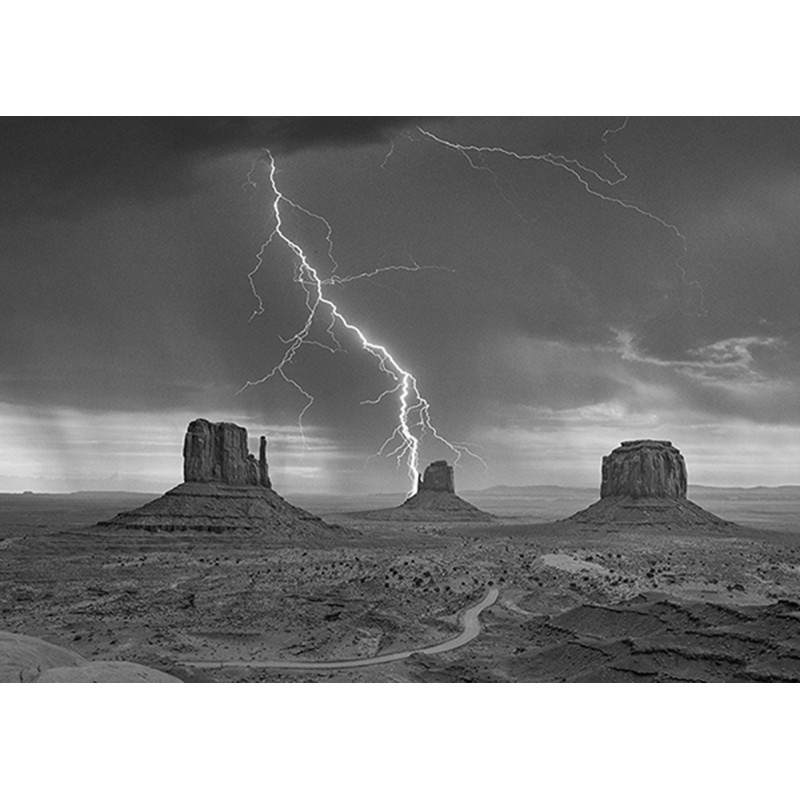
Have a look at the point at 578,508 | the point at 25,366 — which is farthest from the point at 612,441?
the point at 25,366

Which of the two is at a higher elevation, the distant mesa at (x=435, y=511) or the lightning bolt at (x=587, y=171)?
the lightning bolt at (x=587, y=171)

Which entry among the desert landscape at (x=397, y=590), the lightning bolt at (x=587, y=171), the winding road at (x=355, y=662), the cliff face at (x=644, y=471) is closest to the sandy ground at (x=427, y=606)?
the desert landscape at (x=397, y=590)

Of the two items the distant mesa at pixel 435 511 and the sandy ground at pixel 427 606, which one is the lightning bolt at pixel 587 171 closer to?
the sandy ground at pixel 427 606

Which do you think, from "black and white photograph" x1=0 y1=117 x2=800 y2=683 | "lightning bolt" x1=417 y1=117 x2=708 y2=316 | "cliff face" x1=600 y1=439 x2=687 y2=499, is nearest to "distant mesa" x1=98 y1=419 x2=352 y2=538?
"black and white photograph" x1=0 y1=117 x2=800 y2=683

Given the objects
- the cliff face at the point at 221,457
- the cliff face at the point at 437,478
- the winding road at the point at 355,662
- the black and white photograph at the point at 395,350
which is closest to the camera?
the winding road at the point at 355,662

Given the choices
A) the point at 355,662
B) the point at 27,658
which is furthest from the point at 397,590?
the point at 27,658

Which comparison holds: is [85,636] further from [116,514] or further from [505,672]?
[116,514]

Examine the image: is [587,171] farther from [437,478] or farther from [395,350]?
[437,478]
